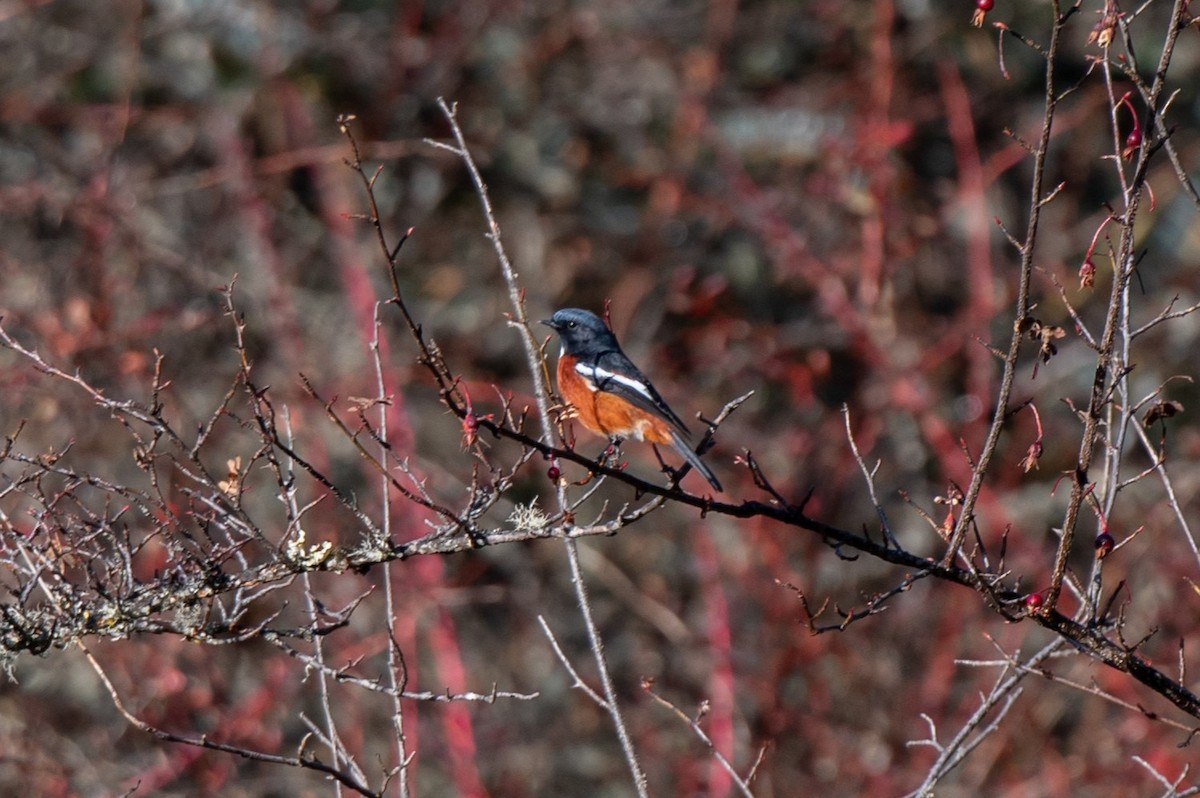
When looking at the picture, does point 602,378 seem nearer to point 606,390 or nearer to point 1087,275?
point 606,390

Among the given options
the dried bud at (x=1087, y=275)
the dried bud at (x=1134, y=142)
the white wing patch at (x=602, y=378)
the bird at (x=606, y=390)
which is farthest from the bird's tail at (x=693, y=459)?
the dried bud at (x=1134, y=142)

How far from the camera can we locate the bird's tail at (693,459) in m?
4.65

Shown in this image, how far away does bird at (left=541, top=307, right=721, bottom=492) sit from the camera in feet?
17.7

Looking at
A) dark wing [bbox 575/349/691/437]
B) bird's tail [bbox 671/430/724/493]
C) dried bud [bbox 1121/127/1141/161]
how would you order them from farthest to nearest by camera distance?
dark wing [bbox 575/349/691/437] < bird's tail [bbox 671/430/724/493] < dried bud [bbox 1121/127/1141/161]

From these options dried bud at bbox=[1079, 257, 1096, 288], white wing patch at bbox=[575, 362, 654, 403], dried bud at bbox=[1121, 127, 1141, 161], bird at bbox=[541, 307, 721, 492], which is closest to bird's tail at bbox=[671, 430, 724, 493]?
bird at bbox=[541, 307, 721, 492]

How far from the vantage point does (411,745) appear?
364 inches

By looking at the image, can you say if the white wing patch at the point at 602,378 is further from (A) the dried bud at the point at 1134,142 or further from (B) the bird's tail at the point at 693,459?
(A) the dried bud at the point at 1134,142

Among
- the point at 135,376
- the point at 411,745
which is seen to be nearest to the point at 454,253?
the point at 135,376

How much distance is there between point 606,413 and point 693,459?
0.91 meters

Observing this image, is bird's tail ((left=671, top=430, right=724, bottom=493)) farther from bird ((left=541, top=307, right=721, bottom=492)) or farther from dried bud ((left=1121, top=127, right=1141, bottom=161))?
dried bud ((left=1121, top=127, right=1141, bottom=161))

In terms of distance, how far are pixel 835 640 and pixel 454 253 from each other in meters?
4.73

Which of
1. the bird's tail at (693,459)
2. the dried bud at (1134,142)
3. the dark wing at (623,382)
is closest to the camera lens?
the dried bud at (1134,142)

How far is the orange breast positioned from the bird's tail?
1.8 inches

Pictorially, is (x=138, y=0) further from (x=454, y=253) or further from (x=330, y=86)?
(x=454, y=253)
